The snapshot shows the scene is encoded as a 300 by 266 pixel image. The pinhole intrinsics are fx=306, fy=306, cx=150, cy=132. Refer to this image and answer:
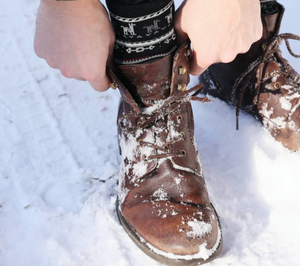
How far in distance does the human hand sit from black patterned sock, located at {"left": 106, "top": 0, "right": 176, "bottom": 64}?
6 cm

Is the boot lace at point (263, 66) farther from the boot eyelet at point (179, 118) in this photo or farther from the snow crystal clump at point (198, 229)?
the snow crystal clump at point (198, 229)

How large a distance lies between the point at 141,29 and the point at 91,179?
1.86 ft

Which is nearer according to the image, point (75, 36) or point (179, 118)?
point (75, 36)

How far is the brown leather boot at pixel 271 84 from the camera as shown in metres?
1.09

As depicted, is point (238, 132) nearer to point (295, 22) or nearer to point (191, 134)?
point (191, 134)

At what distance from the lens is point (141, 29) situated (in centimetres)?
88

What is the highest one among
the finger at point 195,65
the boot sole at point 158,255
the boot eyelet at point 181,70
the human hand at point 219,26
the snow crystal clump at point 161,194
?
the human hand at point 219,26

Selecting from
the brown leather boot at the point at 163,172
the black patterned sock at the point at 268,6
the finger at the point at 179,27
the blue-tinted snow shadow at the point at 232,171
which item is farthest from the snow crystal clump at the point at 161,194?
the black patterned sock at the point at 268,6

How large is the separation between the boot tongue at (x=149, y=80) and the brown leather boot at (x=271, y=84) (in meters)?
0.41

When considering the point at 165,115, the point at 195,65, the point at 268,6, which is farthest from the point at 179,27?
the point at 268,6

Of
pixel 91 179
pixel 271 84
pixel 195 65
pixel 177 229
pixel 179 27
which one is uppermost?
pixel 179 27

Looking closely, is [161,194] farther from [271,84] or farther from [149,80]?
[271,84]

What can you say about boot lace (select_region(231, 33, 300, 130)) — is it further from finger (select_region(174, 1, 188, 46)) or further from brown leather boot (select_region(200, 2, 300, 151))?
finger (select_region(174, 1, 188, 46))

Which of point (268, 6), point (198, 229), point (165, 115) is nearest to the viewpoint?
point (198, 229)
